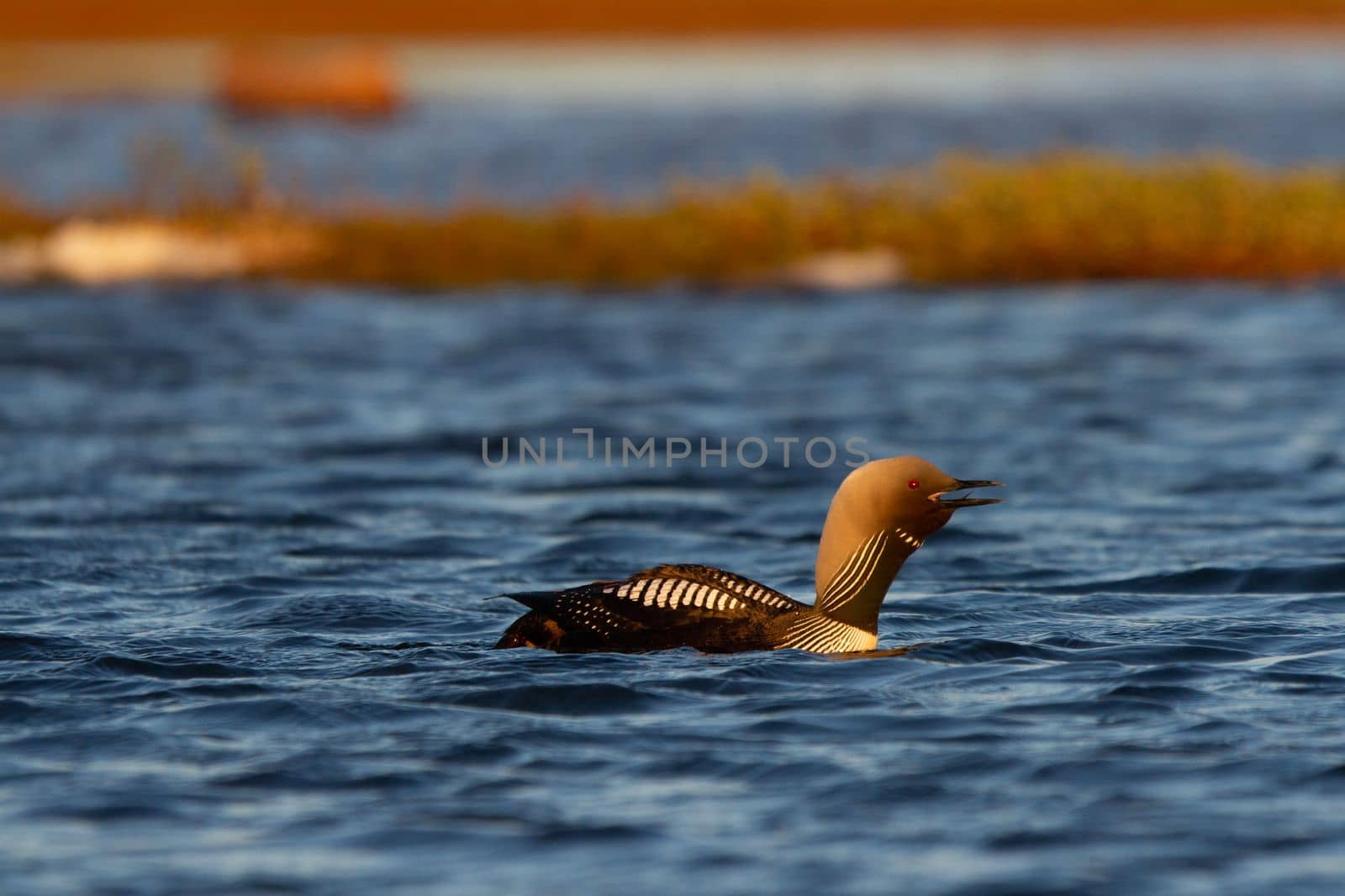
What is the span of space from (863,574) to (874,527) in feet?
0.67

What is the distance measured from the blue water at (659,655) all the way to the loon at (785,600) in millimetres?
134

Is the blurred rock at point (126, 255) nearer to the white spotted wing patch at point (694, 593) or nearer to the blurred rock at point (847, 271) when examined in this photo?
the blurred rock at point (847, 271)

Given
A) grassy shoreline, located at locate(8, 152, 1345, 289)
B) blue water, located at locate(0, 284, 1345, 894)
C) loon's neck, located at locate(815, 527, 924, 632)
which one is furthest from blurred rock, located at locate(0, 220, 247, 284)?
loon's neck, located at locate(815, 527, 924, 632)

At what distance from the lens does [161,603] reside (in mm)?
10312

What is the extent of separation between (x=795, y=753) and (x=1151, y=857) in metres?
1.50

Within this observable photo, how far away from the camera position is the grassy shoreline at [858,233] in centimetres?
2292

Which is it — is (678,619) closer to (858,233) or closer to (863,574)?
(863,574)

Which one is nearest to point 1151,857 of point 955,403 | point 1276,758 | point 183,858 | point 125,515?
point 1276,758

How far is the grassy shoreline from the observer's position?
22.9 m

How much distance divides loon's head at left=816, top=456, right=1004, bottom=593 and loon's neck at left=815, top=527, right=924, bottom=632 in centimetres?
1

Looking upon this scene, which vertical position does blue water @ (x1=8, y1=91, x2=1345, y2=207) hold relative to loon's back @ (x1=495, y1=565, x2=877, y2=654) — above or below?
above

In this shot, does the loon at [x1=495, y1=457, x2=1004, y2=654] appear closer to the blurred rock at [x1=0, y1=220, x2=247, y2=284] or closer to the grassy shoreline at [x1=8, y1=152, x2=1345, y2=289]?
the grassy shoreline at [x1=8, y1=152, x2=1345, y2=289]

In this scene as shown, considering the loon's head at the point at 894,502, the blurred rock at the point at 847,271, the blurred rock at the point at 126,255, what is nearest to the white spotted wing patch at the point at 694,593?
the loon's head at the point at 894,502

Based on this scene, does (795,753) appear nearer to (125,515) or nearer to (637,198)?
(125,515)
